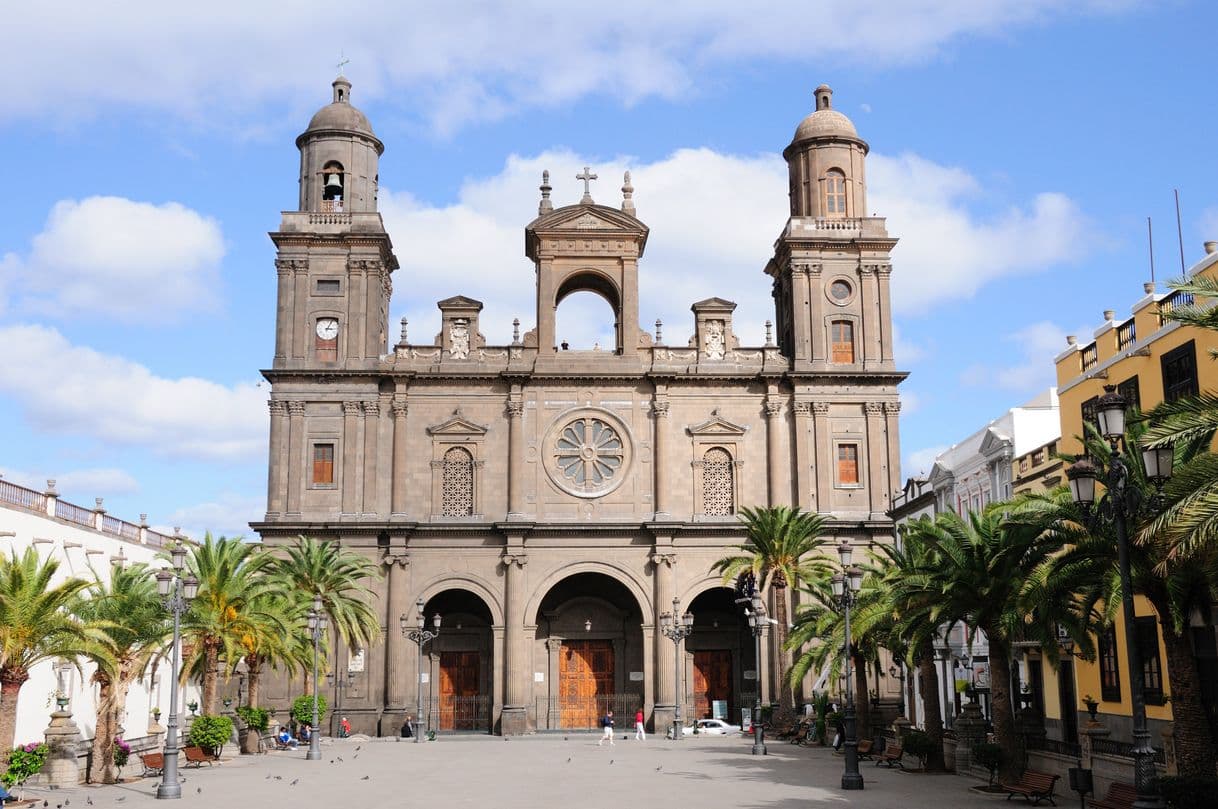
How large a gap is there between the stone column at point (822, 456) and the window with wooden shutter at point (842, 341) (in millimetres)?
2427

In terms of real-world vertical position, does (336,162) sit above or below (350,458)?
above

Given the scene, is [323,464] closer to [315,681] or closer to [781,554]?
[315,681]

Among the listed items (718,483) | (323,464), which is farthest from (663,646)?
(323,464)

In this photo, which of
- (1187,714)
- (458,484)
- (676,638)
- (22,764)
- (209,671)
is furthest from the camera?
(458,484)

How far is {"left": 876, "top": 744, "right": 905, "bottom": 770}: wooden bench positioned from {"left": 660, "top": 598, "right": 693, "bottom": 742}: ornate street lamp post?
13078mm

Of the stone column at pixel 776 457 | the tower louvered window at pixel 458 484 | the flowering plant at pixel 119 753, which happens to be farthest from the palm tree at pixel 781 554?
the flowering plant at pixel 119 753

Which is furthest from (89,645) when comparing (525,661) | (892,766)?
(525,661)

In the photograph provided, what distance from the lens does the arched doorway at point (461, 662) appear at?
54750 mm

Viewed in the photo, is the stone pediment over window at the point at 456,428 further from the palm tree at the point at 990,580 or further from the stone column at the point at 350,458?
the palm tree at the point at 990,580

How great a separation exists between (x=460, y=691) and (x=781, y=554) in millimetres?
16292

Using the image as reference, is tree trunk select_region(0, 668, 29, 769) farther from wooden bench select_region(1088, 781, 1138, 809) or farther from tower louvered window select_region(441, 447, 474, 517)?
tower louvered window select_region(441, 447, 474, 517)

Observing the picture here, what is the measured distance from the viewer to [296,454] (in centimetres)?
5378

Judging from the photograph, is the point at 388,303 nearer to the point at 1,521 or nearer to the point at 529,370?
the point at 529,370

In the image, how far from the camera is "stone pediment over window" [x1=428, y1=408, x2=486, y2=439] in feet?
180
